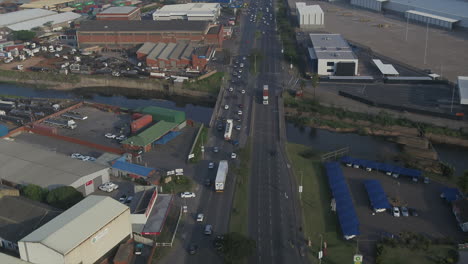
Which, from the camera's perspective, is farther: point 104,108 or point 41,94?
point 41,94

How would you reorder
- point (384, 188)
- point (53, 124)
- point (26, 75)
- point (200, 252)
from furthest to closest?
point (26, 75), point (53, 124), point (384, 188), point (200, 252)

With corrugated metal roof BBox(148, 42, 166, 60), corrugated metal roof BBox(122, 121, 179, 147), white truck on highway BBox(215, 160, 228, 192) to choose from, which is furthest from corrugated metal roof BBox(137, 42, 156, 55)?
white truck on highway BBox(215, 160, 228, 192)

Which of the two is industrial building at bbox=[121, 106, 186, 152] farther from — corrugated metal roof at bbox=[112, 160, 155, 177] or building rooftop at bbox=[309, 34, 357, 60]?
building rooftop at bbox=[309, 34, 357, 60]

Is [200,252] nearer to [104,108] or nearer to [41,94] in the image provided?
[104,108]

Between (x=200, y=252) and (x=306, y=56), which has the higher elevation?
(x=306, y=56)

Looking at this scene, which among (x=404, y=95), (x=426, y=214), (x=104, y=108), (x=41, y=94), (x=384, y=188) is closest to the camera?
(x=426, y=214)

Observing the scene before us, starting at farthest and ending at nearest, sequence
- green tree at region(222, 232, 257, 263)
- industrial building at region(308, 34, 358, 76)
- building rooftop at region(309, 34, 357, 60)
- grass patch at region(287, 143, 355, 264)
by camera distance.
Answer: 1. building rooftop at region(309, 34, 357, 60)
2. industrial building at region(308, 34, 358, 76)
3. grass patch at region(287, 143, 355, 264)
4. green tree at region(222, 232, 257, 263)

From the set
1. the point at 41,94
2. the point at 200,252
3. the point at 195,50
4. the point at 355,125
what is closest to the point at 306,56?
the point at 195,50

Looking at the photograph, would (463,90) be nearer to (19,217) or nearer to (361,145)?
(361,145)
